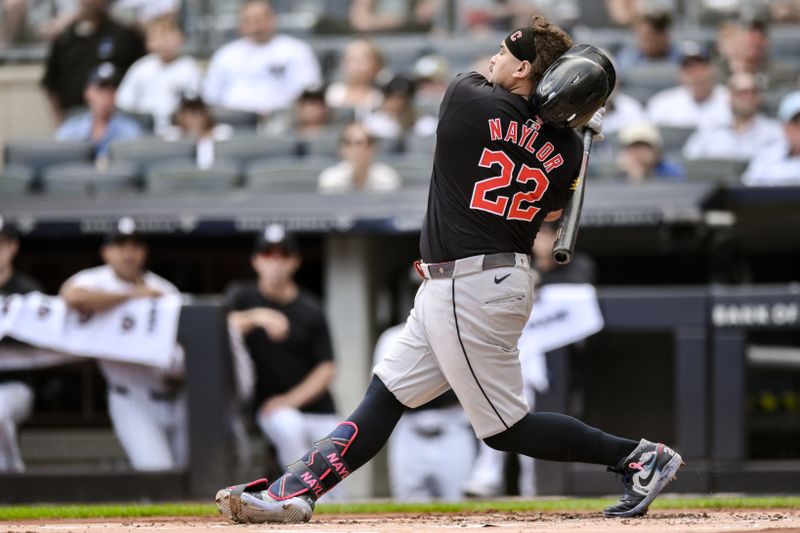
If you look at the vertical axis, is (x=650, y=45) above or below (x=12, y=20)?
below

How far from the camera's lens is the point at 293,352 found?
26.2 ft

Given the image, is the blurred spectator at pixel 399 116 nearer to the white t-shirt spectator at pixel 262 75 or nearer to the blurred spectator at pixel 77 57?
the white t-shirt spectator at pixel 262 75

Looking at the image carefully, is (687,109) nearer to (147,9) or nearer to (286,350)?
(286,350)

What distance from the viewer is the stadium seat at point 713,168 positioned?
348 inches

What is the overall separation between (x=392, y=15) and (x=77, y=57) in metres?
2.54

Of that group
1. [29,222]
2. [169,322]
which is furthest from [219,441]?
[29,222]

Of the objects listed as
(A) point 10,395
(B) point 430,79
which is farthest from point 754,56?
(A) point 10,395

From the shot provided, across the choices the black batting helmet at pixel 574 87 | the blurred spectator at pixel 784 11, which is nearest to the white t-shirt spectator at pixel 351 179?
the blurred spectator at pixel 784 11

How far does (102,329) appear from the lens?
8000mm

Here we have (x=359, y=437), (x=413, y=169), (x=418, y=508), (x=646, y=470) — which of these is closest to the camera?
(x=359, y=437)

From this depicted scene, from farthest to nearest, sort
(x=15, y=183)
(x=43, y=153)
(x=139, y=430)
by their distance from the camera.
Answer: (x=43, y=153)
(x=15, y=183)
(x=139, y=430)

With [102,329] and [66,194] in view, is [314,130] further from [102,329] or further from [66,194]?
[102,329]

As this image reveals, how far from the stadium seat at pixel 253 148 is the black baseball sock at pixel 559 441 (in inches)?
202

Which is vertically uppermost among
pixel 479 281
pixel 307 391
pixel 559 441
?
pixel 479 281
